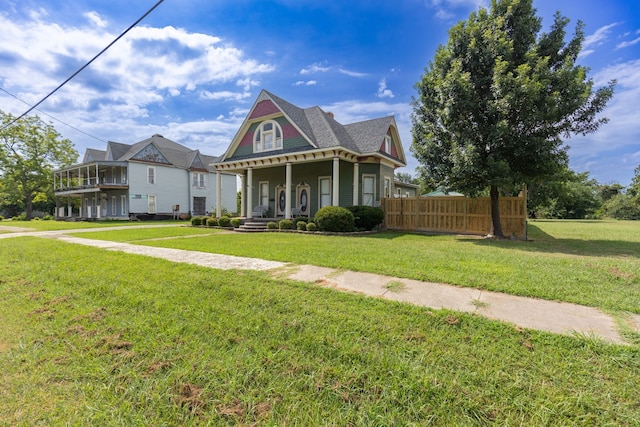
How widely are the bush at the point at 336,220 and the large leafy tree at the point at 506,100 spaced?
166 inches

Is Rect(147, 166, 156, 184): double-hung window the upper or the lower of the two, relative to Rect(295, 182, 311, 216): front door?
upper

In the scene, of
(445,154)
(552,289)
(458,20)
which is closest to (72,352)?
(552,289)

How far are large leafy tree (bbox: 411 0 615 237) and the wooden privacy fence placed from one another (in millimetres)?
1008

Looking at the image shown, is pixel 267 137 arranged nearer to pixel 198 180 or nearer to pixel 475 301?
pixel 475 301

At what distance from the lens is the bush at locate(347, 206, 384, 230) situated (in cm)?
1361

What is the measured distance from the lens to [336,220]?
12766 millimetres

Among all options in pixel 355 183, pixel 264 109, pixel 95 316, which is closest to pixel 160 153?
pixel 264 109

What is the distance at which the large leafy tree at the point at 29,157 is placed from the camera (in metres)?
31.2

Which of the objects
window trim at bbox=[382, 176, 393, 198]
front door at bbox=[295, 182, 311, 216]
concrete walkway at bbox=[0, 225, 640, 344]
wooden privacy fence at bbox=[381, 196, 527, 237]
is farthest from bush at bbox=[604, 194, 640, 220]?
concrete walkway at bbox=[0, 225, 640, 344]

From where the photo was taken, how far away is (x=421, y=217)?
1427 cm

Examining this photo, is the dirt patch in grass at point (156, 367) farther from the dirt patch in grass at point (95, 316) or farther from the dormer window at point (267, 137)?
the dormer window at point (267, 137)

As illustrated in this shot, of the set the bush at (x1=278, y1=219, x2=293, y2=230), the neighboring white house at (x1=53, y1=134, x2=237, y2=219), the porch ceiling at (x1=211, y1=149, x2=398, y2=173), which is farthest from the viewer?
the neighboring white house at (x1=53, y1=134, x2=237, y2=219)

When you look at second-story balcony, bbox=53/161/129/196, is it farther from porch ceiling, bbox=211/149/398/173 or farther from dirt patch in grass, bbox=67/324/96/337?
dirt patch in grass, bbox=67/324/96/337

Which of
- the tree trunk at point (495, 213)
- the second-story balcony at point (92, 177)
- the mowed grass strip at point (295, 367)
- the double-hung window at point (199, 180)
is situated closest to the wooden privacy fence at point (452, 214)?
the tree trunk at point (495, 213)
